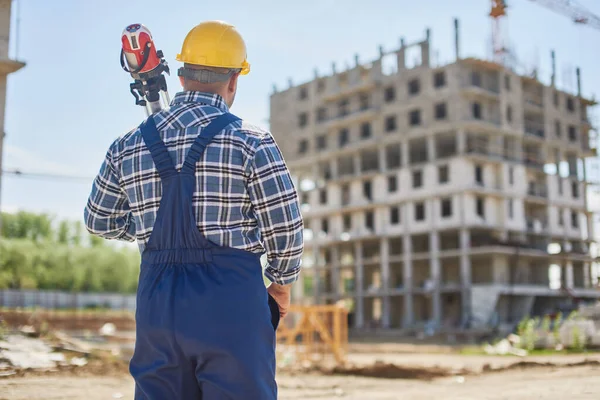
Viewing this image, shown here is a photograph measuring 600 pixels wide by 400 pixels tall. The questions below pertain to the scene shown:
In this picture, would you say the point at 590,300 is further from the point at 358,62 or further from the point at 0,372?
the point at 0,372

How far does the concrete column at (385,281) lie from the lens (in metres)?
56.8

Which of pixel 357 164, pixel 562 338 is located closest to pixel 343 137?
pixel 357 164

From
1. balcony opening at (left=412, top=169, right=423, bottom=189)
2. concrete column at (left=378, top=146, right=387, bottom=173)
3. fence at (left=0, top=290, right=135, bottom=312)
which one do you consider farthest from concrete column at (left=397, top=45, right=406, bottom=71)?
fence at (left=0, top=290, right=135, bottom=312)

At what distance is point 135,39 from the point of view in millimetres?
2564

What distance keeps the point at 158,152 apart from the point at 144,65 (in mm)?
608

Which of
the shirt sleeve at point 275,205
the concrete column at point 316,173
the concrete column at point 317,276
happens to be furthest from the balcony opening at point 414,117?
the shirt sleeve at point 275,205

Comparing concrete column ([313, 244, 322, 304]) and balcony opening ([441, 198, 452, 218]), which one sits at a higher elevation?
balcony opening ([441, 198, 452, 218])

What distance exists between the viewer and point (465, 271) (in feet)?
173

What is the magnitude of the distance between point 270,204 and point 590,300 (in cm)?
6474

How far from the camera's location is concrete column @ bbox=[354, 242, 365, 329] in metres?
59.2

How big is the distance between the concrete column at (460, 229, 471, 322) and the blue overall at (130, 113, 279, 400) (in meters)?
51.8

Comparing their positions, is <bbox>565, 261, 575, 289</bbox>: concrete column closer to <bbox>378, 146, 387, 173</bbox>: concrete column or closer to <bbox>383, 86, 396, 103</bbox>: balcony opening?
<bbox>378, 146, 387, 173</bbox>: concrete column

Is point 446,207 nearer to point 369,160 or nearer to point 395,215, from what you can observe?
point 395,215

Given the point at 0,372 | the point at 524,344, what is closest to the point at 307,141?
the point at 524,344
